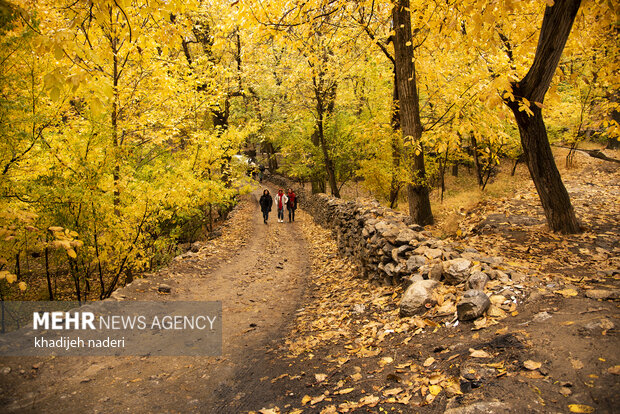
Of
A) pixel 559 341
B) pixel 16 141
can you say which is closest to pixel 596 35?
pixel 559 341

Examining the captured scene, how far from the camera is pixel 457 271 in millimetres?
4211

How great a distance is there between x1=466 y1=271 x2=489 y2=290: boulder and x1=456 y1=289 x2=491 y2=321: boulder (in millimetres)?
301

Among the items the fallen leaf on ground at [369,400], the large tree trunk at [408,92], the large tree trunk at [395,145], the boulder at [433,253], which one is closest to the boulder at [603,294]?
the boulder at [433,253]

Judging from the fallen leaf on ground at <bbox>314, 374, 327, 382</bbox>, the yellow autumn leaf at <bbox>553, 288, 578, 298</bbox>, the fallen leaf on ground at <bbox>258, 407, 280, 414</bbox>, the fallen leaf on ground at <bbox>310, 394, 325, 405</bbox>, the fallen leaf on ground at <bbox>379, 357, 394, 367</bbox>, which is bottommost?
the fallen leaf on ground at <bbox>258, 407, 280, 414</bbox>

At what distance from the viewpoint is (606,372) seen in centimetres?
219

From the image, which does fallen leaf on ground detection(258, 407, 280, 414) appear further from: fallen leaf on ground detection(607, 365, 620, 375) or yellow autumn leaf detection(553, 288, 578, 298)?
yellow autumn leaf detection(553, 288, 578, 298)

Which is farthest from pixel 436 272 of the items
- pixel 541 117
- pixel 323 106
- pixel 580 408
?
pixel 323 106

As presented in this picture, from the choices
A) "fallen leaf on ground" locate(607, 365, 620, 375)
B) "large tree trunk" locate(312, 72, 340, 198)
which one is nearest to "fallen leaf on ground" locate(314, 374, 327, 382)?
"fallen leaf on ground" locate(607, 365, 620, 375)

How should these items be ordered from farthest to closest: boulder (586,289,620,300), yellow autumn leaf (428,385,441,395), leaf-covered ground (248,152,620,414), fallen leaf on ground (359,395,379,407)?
boulder (586,289,620,300) → fallen leaf on ground (359,395,379,407) → yellow autumn leaf (428,385,441,395) → leaf-covered ground (248,152,620,414)

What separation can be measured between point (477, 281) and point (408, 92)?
5.84 metres

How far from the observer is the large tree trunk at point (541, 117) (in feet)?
16.3

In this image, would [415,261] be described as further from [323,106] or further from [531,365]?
[323,106]

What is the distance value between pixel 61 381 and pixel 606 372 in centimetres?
532

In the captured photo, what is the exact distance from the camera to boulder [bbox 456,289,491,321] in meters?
3.45
